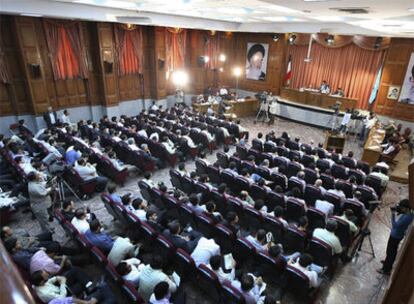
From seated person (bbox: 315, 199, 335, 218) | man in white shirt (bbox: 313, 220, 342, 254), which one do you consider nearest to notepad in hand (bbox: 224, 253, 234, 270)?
man in white shirt (bbox: 313, 220, 342, 254)

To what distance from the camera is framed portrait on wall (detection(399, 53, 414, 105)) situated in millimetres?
12586

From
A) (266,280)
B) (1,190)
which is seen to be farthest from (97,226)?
(1,190)

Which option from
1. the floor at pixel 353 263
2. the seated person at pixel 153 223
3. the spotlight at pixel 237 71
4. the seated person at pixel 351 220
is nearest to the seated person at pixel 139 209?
the seated person at pixel 153 223

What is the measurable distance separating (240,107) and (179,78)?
4.04 meters

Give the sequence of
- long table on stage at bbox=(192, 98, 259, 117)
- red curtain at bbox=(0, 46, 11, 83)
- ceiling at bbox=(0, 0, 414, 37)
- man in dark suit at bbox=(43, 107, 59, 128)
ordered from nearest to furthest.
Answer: ceiling at bbox=(0, 0, 414, 37)
red curtain at bbox=(0, 46, 11, 83)
man in dark suit at bbox=(43, 107, 59, 128)
long table on stage at bbox=(192, 98, 259, 117)

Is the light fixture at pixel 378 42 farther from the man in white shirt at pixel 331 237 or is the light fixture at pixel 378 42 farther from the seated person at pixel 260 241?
the seated person at pixel 260 241

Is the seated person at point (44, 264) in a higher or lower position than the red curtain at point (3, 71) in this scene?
lower

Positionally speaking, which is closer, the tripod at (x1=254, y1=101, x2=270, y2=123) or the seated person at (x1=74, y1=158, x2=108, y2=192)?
the seated person at (x1=74, y1=158, x2=108, y2=192)

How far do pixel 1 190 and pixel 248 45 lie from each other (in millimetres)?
15341

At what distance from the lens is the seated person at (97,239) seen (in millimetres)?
4664

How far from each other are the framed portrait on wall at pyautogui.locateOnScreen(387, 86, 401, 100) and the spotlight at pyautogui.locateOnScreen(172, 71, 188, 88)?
35.5 feet

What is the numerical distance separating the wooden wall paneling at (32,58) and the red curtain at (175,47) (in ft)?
21.0

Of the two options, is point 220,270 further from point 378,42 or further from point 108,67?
point 378,42

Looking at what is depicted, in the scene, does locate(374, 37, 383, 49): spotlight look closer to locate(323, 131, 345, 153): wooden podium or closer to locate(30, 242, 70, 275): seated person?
locate(323, 131, 345, 153): wooden podium
